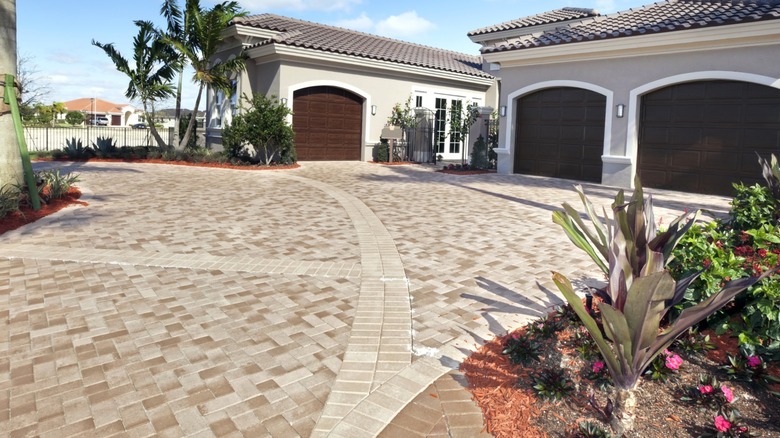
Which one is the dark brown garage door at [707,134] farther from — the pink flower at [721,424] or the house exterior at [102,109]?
the house exterior at [102,109]

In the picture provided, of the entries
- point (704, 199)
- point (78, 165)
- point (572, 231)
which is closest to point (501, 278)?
point (572, 231)

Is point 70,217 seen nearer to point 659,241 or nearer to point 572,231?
point 572,231

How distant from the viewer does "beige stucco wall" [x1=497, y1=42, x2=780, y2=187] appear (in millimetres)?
12984

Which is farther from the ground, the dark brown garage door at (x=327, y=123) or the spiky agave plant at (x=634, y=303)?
the dark brown garage door at (x=327, y=123)

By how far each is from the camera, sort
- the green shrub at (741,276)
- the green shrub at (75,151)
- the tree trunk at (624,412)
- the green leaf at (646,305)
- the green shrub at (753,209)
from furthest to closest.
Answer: the green shrub at (75,151)
the green shrub at (753,209)
the green shrub at (741,276)
the tree trunk at (624,412)
the green leaf at (646,305)

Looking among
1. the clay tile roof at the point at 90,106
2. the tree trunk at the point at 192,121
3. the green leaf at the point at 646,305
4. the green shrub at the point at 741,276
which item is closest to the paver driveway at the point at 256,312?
the green leaf at the point at 646,305

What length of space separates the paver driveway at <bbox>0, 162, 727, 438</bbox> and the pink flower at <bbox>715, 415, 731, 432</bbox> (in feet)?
4.18

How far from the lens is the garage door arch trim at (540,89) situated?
15672mm

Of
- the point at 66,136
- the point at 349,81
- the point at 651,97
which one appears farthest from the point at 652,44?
the point at 66,136

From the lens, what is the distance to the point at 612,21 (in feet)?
54.8

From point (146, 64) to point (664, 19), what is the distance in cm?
1662

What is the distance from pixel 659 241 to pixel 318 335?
264 centimetres

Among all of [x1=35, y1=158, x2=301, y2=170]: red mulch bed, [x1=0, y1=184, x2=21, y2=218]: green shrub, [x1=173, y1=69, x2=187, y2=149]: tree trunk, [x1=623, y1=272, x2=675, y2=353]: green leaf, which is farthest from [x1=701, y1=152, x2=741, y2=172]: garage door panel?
[x1=173, y1=69, x2=187, y2=149]: tree trunk

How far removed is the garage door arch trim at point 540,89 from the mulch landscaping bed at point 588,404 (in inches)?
505
